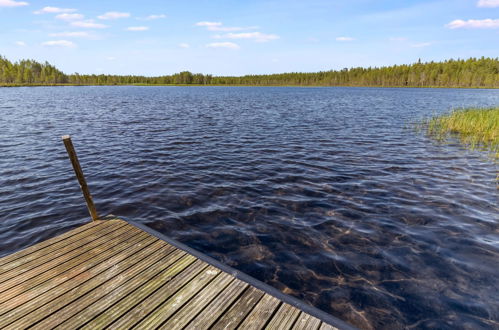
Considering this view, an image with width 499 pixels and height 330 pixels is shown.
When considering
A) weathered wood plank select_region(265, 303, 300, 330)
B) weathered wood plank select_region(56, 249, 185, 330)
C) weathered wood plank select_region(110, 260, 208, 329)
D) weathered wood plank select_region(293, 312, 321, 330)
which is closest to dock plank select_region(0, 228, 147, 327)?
weathered wood plank select_region(56, 249, 185, 330)

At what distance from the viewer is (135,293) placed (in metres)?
4.52

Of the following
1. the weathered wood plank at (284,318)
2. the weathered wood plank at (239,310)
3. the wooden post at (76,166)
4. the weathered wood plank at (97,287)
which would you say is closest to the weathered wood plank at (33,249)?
the wooden post at (76,166)

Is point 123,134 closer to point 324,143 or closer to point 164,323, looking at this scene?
point 324,143

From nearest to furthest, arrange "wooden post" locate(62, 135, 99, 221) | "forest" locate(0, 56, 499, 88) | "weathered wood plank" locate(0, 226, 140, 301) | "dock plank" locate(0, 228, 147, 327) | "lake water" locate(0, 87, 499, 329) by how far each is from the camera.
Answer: "dock plank" locate(0, 228, 147, 327) → "weathered wood plank" locate(0, 226, 140, 301) → "lake water" locate(0, 87, 499, 329) → "wooden post" locate(62, 135, 99, 221) → "forest" locate(0, 56, 499, 88)

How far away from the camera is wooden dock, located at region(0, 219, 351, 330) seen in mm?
3949

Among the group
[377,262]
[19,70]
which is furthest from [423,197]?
[19,70]

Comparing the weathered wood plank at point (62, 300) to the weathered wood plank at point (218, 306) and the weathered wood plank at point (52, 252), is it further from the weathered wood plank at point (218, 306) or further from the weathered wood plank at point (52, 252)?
the weathered wood plank at point (218, 306)

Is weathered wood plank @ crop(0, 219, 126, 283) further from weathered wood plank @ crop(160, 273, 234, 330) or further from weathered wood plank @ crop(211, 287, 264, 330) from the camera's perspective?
weathered wood plank @ crop(211, 287, 264, 330)

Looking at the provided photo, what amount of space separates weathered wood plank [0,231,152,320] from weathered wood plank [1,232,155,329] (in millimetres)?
56

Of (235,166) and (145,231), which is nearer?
(145,231)

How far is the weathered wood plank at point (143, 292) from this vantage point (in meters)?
3.93

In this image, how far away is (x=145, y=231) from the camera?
6.72 m

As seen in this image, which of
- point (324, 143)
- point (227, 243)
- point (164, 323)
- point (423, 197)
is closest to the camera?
point (164, 323)

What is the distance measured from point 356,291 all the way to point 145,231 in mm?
5553
